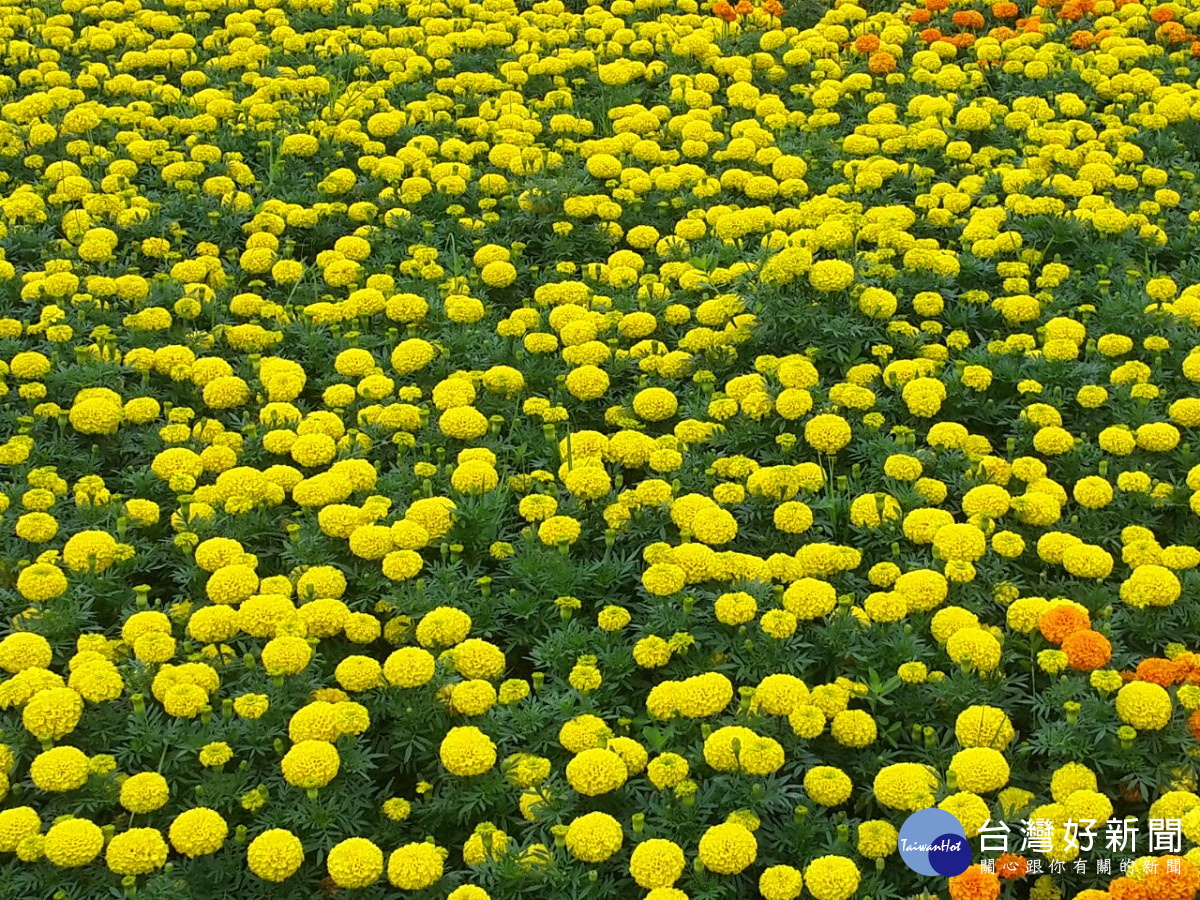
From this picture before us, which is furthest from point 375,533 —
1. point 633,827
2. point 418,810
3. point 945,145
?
point 945,145

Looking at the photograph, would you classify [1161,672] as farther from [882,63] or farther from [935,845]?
[882,63]

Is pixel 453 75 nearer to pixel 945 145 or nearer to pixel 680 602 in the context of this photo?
pixel 945 145

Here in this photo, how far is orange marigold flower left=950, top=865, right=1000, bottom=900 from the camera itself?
341cm

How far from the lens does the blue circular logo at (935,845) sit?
351cm

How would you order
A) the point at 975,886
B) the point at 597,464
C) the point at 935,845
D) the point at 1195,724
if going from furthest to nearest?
the point at 597,464 → the point at 1195,724 → the point at 935,845 → the point at 975,886

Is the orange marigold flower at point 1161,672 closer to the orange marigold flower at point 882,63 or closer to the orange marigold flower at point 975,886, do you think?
the orange marigold flower at point 975,886

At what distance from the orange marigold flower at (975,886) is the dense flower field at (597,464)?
0.06ft

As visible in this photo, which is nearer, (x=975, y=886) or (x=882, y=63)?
(x=975, y=886)

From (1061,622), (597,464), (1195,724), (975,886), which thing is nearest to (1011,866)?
(975,886)

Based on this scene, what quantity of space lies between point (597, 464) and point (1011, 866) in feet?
6.75

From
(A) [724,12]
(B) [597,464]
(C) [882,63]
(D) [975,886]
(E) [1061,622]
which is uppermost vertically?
(A) [724,12]

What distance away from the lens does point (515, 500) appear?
4910 mm

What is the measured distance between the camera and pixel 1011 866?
11.4ft

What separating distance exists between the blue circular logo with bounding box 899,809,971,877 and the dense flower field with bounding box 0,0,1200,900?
0.07 meters
